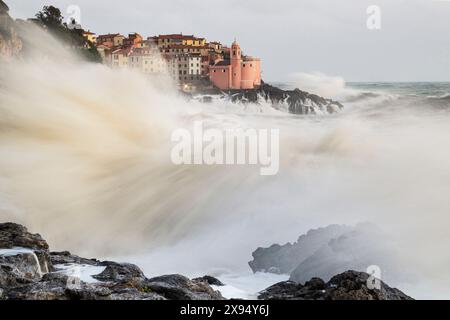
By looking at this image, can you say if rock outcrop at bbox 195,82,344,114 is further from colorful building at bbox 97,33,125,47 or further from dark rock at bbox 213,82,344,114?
colorful building at bbox 97,33,125,47

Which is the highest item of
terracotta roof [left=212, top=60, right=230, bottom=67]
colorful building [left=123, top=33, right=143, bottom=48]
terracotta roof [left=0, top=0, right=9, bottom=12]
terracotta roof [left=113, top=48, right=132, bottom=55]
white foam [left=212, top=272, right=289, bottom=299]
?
terracotta roof [left=0, top=0, right=9, bottom=12]

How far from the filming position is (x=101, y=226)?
11.2m

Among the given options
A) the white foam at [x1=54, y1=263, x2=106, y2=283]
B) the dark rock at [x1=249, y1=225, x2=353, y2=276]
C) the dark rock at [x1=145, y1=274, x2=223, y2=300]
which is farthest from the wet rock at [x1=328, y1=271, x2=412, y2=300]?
the dark rock at [x1=249, y1=225, x2=353, y2=276]

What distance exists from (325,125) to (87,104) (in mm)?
4662

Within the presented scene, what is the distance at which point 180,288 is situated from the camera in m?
6.15

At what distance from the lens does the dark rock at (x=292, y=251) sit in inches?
414

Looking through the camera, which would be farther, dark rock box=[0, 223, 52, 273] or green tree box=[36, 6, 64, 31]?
green tree box=[36, 6, 64, 31]

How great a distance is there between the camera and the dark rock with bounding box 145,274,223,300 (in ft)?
19.8

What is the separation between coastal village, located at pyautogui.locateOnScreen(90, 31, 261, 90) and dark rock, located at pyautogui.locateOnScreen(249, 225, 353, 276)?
3109 mm

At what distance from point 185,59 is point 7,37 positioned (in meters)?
3.28

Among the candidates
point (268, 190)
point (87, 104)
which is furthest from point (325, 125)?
point (87, 104)

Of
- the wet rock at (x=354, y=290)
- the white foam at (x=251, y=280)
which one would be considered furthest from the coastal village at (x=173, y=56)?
the wet rock at (x=354, y=290)
